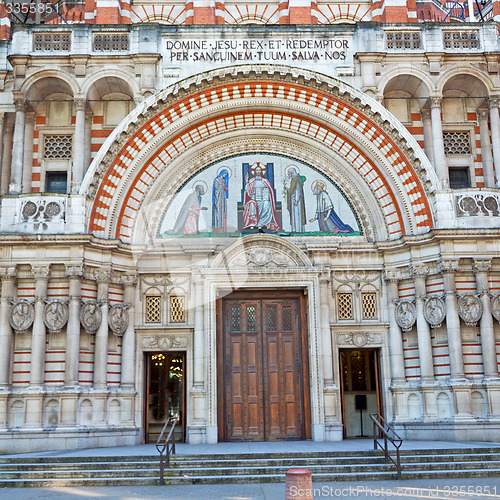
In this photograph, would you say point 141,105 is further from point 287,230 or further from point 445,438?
point 445,438

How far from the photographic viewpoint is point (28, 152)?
A: 16656 mm

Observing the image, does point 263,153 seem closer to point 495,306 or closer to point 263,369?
point 263,369

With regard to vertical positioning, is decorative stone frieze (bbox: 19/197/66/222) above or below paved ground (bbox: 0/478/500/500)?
above

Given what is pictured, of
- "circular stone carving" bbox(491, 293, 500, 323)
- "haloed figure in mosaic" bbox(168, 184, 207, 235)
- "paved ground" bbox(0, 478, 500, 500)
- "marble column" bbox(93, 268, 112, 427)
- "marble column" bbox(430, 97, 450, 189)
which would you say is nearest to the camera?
"paved ground" bbox(0, 478, 500, 500)

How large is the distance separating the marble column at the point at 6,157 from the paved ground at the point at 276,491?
8.59 m

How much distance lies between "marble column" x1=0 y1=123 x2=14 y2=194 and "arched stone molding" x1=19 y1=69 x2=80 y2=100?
48.3 inches

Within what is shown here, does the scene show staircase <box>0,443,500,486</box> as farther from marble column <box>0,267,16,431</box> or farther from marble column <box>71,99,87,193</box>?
marble column <box>71,99,87,193</box>

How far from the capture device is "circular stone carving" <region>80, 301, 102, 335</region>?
49.7 ft

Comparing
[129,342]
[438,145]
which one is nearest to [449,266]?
[438,145]

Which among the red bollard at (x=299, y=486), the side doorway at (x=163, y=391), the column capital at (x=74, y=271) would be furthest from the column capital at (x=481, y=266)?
the column capital at (x=74, y=271)

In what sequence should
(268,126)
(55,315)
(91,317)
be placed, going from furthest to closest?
Answer: (268,126), (91,317), (55,315)

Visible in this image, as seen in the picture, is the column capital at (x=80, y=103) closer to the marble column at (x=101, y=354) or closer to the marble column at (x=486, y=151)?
the marble column at (x=101, y=354)

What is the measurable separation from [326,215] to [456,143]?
13.8 feet

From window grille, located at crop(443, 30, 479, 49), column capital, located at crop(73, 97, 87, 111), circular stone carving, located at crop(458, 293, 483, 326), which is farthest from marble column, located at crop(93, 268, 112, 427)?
window grille, located at crop(443, 30, 479, 49)
